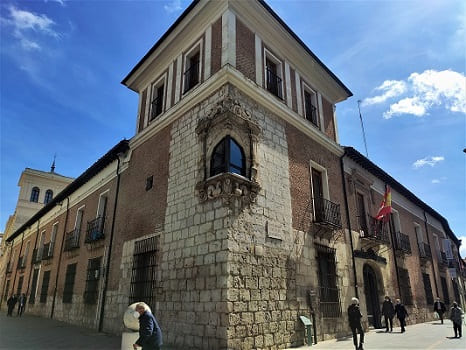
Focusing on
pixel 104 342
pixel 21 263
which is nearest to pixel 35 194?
pixel 21 263

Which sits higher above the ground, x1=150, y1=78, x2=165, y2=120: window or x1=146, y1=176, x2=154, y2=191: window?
x1=150, y1=78, x2=165, y2=120: window

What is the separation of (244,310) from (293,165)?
469cm

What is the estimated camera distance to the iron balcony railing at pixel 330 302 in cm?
923

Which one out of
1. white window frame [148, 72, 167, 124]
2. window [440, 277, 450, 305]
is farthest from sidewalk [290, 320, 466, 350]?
window [440, 277, 450, 305]

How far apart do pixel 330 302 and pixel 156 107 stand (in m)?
8.85

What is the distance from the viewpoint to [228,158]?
7781mm

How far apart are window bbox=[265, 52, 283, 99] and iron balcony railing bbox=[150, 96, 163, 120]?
4.08 m

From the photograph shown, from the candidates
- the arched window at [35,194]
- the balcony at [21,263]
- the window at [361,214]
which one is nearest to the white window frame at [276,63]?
the window at [361,214]

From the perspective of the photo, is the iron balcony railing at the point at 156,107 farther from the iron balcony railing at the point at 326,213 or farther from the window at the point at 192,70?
the iron balcony railing at the point at 326,213

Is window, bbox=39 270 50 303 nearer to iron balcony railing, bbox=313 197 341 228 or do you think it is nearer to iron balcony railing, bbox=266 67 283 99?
iron balcony railing, bbox=313 197 341 228

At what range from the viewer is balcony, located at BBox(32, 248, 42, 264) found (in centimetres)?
2009

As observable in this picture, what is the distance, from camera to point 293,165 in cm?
991

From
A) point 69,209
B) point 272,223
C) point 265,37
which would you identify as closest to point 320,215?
point 272,223

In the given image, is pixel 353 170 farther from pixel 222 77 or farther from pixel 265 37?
pixel 222 77
